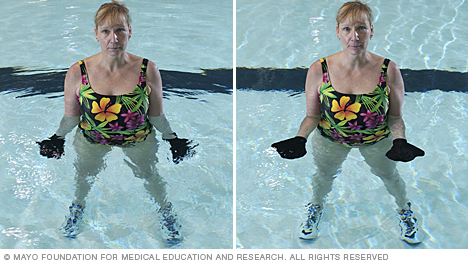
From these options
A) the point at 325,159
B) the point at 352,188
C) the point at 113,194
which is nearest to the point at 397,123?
the point at 325,159

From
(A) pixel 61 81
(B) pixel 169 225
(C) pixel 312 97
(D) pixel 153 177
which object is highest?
(C) pixel 312 97

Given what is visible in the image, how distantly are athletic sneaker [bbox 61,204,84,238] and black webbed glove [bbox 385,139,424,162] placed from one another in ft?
6.27

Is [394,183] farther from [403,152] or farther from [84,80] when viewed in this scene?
[84,80]

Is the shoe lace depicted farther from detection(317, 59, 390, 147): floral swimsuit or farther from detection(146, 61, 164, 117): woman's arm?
detection(146, 61, 164, 117): woman's arm

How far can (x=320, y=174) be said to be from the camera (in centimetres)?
264

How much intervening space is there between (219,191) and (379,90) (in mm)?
1402

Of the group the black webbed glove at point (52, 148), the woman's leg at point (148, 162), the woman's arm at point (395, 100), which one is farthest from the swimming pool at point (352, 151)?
the black webbed glove at point (52, 148)

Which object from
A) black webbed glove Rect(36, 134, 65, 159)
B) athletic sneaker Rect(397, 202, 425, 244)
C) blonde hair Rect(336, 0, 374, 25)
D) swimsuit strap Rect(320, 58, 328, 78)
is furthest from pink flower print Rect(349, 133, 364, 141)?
black webbed glove Rect(36, 134, 65, 159)

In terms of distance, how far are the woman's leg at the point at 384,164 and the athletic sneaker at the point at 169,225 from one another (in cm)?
124

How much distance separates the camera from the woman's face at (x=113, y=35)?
2.16 meters

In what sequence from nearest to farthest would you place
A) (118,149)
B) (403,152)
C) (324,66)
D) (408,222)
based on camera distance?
(403,152)
(324,66)
(408,222)
(118,149)

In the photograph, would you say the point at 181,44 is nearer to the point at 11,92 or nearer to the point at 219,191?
the point at 11,92

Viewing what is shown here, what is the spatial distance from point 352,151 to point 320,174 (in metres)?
0.91

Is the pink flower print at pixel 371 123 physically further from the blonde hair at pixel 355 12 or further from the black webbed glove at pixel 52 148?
the black webbed glove at pixel 52 148
